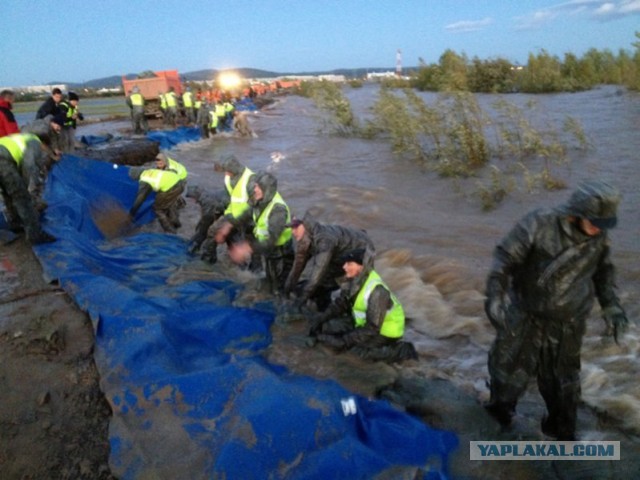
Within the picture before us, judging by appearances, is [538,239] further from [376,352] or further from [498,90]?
[498,90]

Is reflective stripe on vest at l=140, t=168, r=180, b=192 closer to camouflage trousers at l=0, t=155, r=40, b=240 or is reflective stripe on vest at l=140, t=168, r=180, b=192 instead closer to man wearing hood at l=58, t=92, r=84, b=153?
camouflage trousers at l=0, t=155, r=40, b=240

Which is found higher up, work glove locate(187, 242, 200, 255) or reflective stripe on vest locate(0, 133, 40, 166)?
reflective stripe on vest locate(0, 133, 40, 166)

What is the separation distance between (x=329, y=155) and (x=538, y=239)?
593 inches

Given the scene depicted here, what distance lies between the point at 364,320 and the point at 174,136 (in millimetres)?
17178

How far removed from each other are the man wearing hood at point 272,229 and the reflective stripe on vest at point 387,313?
1.54 meters

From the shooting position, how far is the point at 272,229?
18.2 ft

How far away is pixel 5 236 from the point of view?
652 centimetres

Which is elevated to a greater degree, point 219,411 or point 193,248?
point 219,411

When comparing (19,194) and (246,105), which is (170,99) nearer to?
(246,105)

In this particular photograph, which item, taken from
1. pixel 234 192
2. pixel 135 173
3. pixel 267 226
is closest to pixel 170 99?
pixel 135 173

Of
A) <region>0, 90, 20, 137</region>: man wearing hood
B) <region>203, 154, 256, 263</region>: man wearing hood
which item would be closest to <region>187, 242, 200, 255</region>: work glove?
<region>203, 154, 256, 263</region>: man wearing hood

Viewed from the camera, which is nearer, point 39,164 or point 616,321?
point 616,321

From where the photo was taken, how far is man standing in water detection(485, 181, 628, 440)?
9.21ft

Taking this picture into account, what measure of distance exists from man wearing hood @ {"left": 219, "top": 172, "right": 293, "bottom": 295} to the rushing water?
1731 millimetres
